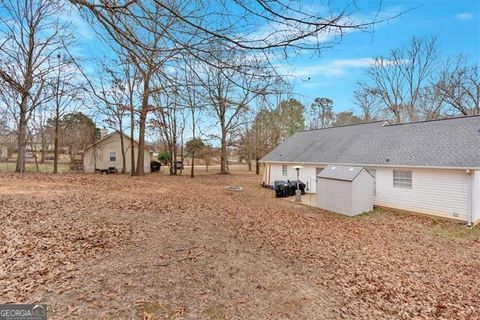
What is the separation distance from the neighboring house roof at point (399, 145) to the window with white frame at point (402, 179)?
1.50 ft

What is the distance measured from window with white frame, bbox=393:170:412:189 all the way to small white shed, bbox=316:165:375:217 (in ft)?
3.06

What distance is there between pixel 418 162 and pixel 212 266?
408 inches

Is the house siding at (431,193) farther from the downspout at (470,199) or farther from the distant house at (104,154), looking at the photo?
the distant house at (104,154)

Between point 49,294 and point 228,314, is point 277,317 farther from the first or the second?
point 49,294

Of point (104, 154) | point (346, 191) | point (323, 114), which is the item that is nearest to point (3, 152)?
point (104, 154)

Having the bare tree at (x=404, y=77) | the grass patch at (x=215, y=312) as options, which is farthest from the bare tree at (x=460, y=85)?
the grass patch at (x=215, y=312)

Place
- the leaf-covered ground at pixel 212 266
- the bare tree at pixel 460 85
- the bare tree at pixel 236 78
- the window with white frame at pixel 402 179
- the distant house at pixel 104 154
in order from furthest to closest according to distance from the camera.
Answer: the distant house at pixel 104 154
the bare tree at pixel 460 85
the window with white frame at pixel 402 179
the leaf-covered ground at pixel 212 266
the bare tree at pixel 236 78

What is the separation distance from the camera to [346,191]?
11.1 m

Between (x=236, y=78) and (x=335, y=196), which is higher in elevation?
(x=236, y=78)

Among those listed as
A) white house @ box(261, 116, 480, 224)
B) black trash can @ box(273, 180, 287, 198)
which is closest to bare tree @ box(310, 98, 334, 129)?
white house @ box(261, 116, 480, 224)

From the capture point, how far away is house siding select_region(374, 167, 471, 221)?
9.57m

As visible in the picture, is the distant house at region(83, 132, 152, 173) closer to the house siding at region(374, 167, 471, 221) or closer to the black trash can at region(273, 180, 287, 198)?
the black trash can at region(273, 180, 287, 198)

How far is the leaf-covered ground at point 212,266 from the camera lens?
10.7 ft

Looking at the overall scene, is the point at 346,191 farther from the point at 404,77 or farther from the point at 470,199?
the point at 404,77
